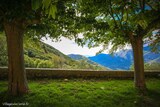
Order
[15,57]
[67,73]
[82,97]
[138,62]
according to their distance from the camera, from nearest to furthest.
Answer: [15,57]
[82,97]
[138,62]
[67,73]

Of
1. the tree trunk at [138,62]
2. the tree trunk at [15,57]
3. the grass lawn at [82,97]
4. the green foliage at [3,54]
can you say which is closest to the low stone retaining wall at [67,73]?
the grass lawn at [82,97]

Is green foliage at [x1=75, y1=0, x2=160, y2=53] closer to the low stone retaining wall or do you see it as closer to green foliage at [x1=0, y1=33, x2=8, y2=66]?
the low stone retaining wall

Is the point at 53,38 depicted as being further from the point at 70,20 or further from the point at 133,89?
the point at 133,89

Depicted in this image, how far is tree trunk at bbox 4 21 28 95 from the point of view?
7.94 meters

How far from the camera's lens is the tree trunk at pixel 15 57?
7941 mm

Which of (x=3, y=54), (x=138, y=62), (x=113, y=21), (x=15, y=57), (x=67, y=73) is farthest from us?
(x=3, y=54)

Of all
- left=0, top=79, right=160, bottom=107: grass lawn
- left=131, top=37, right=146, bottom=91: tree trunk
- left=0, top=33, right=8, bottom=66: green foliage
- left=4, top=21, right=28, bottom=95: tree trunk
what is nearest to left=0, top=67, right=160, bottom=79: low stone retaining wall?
left=0, top=79, right=160, bottom=107: grass lawn

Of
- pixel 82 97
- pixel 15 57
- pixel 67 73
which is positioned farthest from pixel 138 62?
pixel 15 57

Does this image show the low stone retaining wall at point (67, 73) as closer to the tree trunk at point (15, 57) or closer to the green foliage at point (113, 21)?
the green foliage at point (113, 21)

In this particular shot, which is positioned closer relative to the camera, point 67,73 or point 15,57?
point 15,57

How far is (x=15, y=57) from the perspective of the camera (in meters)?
7.94

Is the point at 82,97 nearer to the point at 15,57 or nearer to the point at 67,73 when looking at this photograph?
the point at 15,57

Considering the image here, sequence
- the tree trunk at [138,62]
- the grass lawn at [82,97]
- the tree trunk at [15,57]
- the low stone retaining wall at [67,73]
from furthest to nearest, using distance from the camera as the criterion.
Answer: the low stone retaining wall at [67,73] < the tree trunk at [138,62] < the tree trunk at [15,57] < the grass lawn at [82,97]

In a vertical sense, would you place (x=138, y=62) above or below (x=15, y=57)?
below
